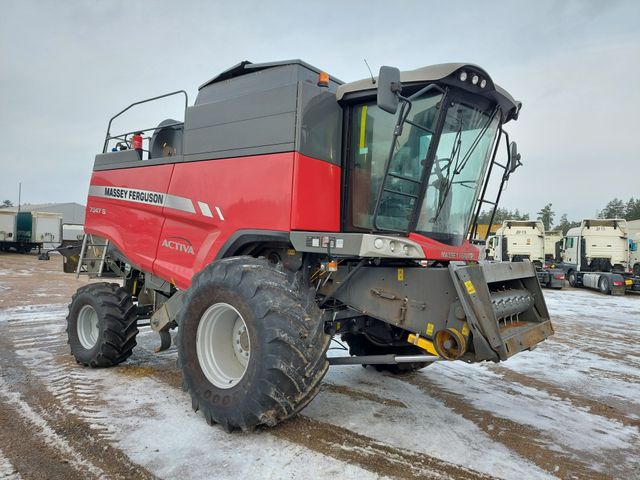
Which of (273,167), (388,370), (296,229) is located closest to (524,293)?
(388,370)

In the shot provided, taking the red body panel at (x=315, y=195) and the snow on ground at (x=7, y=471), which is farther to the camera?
the red body panel at (x=315, y=195)

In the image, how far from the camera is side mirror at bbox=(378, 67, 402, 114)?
321cm

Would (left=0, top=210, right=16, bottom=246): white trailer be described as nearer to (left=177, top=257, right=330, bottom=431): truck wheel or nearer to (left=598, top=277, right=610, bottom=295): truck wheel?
(left=177, top=257, right=330, bottom=431): truck wheel

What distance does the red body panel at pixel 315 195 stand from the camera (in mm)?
3746

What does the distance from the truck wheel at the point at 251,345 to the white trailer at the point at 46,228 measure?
31.9m

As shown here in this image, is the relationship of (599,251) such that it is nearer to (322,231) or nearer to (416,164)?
(416,164)

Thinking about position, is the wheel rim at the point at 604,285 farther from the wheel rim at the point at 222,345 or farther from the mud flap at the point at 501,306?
the wheel rim at the point at 222,345

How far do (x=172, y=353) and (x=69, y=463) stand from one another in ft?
9.96

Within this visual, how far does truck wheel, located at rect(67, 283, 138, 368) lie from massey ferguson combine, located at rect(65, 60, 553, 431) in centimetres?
58

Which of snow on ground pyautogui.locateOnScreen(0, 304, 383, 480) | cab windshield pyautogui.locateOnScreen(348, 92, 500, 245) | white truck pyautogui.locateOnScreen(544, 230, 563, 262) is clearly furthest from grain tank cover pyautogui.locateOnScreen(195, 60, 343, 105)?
white truck pyautogui.locateOnScreen(544, 230, 563, 262)

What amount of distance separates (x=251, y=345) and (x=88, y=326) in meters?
3.31

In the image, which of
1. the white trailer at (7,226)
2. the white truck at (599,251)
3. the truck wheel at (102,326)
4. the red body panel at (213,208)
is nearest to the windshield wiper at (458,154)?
the red body panel at (213,208)

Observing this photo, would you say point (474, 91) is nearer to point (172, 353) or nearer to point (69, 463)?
point (69, 463)

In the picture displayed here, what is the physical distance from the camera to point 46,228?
31.0m
